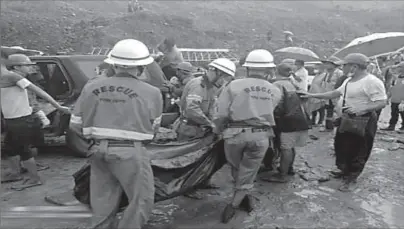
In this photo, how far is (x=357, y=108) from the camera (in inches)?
213

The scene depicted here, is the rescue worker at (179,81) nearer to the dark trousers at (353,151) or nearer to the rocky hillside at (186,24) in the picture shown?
the dark trousers at (353,151)

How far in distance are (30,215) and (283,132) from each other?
312 centimetres

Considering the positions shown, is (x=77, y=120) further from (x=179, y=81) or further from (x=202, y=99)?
(x=179, y=81)

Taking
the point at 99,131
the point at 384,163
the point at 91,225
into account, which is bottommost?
the point at 384,163

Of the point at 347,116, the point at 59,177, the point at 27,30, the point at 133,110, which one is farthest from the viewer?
the point at 27,30

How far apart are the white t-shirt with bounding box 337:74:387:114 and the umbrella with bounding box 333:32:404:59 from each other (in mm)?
5158

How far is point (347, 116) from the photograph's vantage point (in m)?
5.57

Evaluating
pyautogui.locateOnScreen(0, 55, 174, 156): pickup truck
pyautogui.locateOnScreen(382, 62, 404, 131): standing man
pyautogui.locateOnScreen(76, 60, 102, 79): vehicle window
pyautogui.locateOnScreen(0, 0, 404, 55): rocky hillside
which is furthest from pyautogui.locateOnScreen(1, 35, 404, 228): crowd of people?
pyautogui.locateOnScreen(0, 0, 404, 55): rocky hillside

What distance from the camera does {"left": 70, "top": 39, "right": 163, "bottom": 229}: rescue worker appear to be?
3.40 metres

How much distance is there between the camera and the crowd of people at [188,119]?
11.3ft

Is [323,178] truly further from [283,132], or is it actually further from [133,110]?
[133,110]

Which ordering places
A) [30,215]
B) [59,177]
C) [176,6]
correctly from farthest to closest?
[176,6] < [59,177] < [30,215]

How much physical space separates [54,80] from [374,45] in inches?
299

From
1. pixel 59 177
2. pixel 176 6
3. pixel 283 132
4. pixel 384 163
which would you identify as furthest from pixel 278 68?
pixel 176 6
